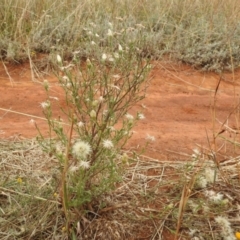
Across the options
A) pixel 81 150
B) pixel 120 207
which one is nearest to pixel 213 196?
pixel 120 207

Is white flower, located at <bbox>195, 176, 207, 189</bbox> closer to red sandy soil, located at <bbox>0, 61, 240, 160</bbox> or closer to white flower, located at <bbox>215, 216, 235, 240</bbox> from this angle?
white flower, located at <bbox>215, 216, 235, 240</bbox>

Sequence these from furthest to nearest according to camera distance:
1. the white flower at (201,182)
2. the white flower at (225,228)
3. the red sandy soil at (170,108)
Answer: the red sandy soil at (170,108), the white flower at (201,182), the white flower at (225,228)

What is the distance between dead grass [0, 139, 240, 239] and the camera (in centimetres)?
223

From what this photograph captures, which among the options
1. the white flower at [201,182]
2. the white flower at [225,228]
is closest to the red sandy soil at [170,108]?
Answer: the white flower at [201,182]

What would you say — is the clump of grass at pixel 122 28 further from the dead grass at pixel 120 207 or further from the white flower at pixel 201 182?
the white flower at pixel 201 182

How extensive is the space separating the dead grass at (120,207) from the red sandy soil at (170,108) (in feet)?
1.31

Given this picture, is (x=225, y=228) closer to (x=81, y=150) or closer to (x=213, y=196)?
(x=213, y=196)

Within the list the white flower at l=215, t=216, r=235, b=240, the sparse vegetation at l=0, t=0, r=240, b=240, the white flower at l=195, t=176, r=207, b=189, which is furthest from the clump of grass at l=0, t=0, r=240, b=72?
the white flower at l=215, t=216, r=235, b=240

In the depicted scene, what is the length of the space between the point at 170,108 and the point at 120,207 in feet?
6.33

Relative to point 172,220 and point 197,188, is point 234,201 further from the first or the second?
point 172,220

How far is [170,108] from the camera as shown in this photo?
412 cm

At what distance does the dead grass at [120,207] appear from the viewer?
2232mm

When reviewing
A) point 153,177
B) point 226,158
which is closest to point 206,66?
point 226,158

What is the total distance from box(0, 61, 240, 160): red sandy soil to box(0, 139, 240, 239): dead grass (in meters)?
0.40
